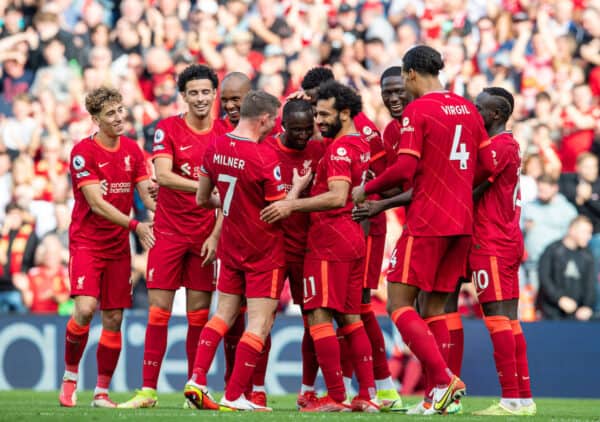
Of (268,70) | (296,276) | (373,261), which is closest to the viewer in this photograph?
(296,276)

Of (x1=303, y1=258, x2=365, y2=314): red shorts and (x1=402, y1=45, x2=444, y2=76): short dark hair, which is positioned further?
(x1=303, y1=258, x2=365, y2=314): red shorts

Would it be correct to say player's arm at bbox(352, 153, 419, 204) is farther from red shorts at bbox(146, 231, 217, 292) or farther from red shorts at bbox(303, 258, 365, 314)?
red shorts at bbox(146, 231, 217, 292)

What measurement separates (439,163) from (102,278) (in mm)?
3241

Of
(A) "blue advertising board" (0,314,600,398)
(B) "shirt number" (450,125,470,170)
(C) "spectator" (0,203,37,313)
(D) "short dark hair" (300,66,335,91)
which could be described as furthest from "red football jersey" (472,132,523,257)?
(C) "spectator" (0,203,37,313)

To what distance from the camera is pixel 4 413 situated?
919cm

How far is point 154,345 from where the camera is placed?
10.1m

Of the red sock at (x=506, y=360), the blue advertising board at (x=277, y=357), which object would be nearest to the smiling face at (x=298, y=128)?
the red sock at (x=506, y=360)

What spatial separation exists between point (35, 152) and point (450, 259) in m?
9.26

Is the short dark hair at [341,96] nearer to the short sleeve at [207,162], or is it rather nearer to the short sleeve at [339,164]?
the short sleeve at [339,164]

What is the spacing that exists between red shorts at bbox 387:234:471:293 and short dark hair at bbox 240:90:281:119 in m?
1.43

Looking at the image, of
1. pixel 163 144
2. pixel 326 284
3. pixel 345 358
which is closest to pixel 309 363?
pixel 345 358

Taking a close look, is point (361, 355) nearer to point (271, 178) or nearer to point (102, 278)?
point (271, 178)

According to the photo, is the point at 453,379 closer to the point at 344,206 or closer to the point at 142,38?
the point at 344,206

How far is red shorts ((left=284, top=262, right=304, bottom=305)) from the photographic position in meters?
9.88
